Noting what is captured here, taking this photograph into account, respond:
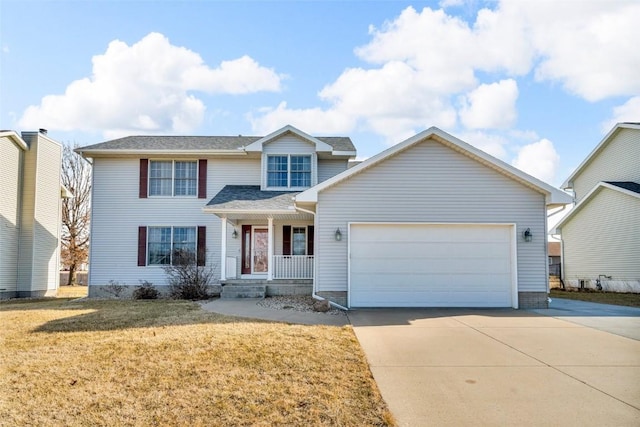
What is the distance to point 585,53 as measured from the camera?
8484 millimetres

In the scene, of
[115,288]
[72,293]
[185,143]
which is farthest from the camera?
[72,293]

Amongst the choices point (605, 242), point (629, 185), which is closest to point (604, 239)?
point (605, 242)

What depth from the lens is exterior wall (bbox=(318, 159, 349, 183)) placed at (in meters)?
18.0

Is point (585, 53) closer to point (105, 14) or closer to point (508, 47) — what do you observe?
point (508, 47)

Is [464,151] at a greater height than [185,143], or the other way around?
[185,143]

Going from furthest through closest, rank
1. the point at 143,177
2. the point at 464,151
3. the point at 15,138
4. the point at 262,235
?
1. the point at 262,235
2. the point at 143,177
3. the point at 15,138
4. the point at 464,151

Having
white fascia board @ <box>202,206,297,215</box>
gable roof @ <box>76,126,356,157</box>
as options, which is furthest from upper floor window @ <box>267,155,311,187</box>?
white fascia board @ <box>202,206,297,215</box>

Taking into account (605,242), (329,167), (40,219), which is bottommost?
(605,242)

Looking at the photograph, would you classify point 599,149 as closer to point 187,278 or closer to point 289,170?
point 289,170

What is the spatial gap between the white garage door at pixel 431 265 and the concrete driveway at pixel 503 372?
2406 millimetres

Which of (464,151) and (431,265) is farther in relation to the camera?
(464,151)

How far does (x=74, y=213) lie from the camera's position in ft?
98.8

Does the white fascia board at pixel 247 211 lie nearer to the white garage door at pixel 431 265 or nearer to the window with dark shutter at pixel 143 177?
the white garage door at pixel 431 265

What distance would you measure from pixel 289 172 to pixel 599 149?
1728 centimetres
